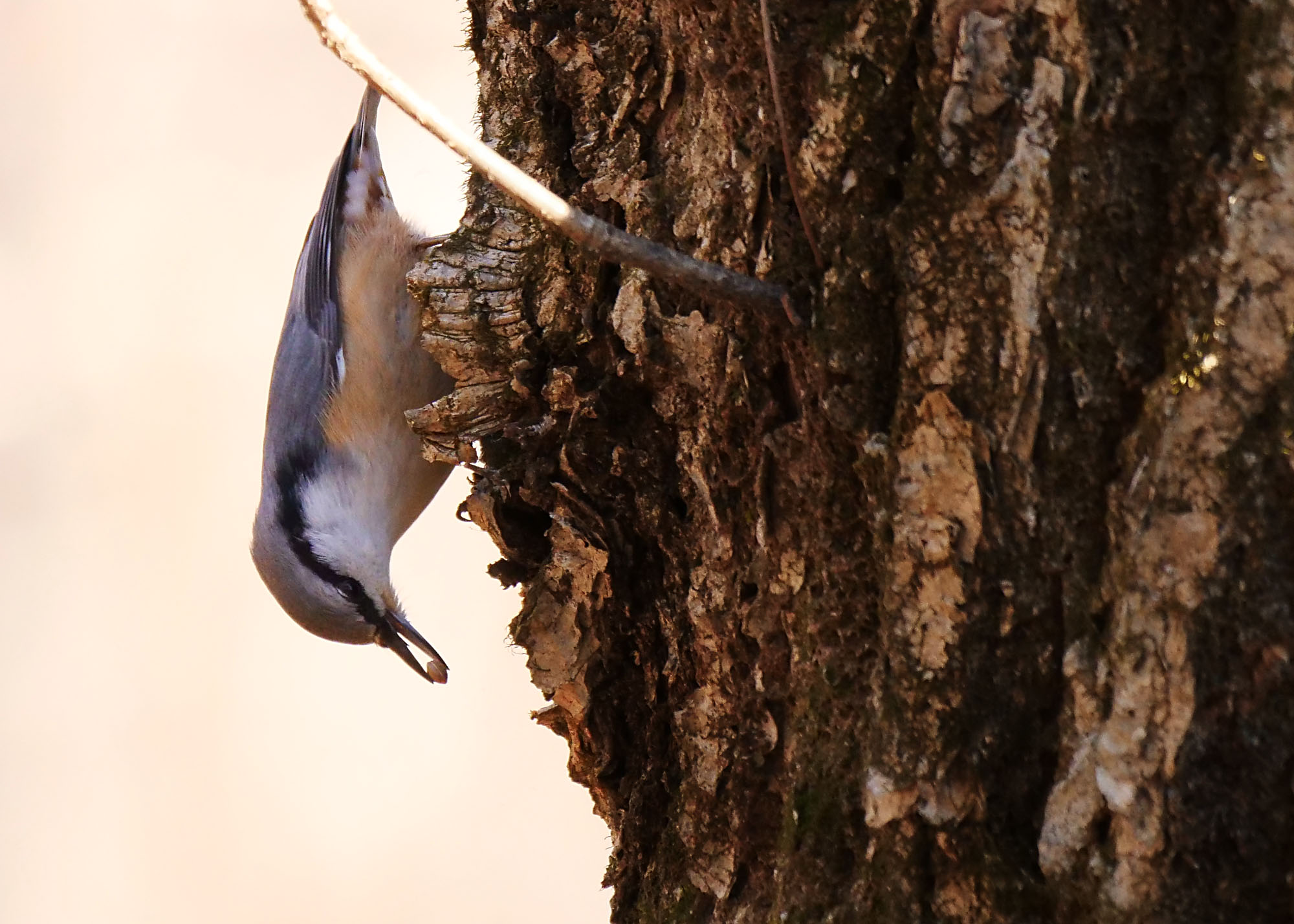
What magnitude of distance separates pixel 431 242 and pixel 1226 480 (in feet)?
7.88

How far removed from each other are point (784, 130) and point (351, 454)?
1.91m

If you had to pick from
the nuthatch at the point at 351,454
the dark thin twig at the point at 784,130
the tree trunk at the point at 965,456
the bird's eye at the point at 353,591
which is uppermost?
the nuthatch at the point at 351,454

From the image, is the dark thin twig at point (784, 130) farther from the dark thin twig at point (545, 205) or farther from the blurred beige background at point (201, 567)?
the blurred beige background at point (201, 567)

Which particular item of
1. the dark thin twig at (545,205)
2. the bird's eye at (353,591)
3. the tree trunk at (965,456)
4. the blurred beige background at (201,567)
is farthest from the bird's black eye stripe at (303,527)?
the dark thin twig at (545,205)

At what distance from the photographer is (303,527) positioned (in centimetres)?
291

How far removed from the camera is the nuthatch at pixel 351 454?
286 cm

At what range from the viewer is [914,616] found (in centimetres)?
126

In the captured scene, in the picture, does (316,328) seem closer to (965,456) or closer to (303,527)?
(303,527)

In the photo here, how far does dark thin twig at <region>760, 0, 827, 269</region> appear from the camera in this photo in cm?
130

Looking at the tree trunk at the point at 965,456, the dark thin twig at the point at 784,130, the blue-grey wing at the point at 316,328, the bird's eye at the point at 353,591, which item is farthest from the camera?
the blue-grey wing at the point at 316,328

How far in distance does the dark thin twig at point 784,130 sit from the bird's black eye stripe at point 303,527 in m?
1.81

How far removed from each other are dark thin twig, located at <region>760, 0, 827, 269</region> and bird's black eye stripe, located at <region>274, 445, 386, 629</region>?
5.94 ft

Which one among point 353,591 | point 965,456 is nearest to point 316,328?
point 353,591

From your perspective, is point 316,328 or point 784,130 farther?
point 316,328
